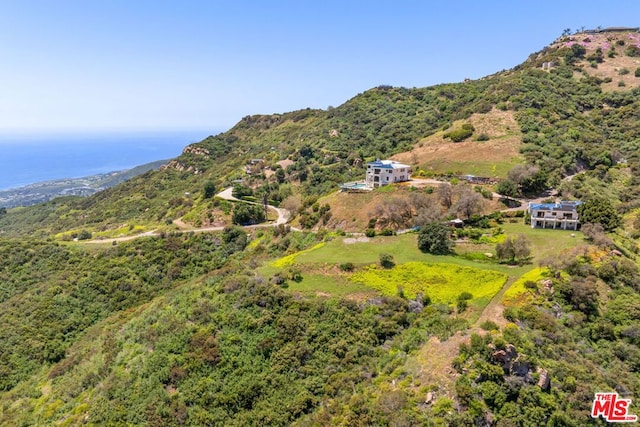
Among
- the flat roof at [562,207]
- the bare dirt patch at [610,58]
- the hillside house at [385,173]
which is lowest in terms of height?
the flat roof at [562,207]

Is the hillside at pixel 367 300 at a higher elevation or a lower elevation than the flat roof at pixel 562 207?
lower

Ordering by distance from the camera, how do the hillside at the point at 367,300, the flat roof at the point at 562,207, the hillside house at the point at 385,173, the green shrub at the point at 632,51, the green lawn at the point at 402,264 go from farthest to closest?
A: the green shrub at the point at 632,51, the hillside house at the point at 385,173, the flat roof at the point at 562,207, the green lawn at the point at 402,264, the hillside at the point at 367,300

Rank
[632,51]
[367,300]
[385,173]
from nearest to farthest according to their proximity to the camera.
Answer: [367,300] < [385,173] < [632,51]

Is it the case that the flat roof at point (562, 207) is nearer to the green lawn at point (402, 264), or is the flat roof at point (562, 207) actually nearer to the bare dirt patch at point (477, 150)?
the green lawn at point (402, 264)

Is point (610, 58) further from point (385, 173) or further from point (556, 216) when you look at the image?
point (556, 216)

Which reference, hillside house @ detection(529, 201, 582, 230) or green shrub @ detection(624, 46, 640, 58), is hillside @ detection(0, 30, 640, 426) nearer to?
hillside house @ detection(529, 201, 582, 230)

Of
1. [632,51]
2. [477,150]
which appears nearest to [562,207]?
[477,150]

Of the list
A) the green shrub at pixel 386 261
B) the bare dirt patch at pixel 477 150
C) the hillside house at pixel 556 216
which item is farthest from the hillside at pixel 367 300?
the hillside house at pixel 556 216

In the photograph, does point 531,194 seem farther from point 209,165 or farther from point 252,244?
point 209,165
